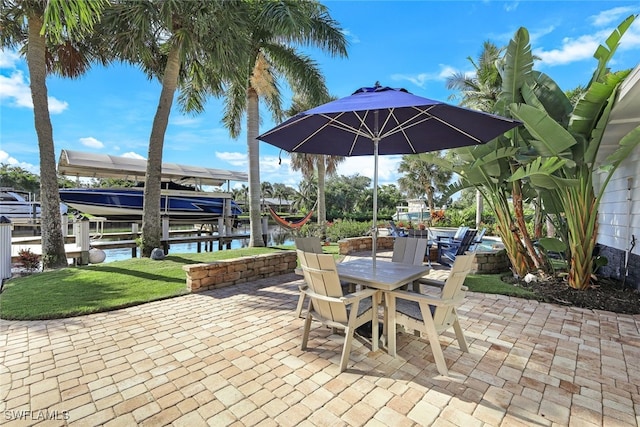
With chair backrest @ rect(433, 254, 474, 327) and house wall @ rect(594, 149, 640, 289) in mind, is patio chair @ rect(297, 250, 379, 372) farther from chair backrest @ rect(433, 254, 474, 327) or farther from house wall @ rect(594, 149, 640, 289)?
house wall @ rect(594, 149, 640, 289)

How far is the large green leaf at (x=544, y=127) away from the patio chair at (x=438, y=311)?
89.5 inches

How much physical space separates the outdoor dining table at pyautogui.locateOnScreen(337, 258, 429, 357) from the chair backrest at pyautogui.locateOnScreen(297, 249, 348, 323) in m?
0.38

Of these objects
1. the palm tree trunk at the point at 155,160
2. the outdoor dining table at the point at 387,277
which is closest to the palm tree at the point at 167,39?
the palm tree trunk at the point at 155,160

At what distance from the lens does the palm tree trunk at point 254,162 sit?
885cm

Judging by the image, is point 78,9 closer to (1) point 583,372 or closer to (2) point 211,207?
(1) point 583,372

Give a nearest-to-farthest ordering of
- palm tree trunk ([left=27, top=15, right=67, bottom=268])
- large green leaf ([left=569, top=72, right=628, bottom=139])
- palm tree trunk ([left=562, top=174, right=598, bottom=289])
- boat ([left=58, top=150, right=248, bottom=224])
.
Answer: large green leaf ([left=569, top=72, right=628, bottom=139]) → palm tree trunk ([left=562, top=174, right=598, bottom=289]) → palm tree trunk ([left=27, top=15, right=67, bottom=268]) → boat ([left=58, top=150, right=248, bottom=224])

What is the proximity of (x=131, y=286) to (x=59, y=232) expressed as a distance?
304 centimetres

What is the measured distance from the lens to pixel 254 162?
8859mm

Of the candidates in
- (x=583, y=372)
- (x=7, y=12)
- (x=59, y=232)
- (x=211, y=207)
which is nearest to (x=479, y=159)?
(x=583, y=372)

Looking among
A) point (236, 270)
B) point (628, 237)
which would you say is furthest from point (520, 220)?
point (236, 270)

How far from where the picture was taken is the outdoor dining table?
103 inches

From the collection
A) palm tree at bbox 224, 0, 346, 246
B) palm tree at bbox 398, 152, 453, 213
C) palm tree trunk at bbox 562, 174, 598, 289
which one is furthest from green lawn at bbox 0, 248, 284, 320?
palm tree at bbox 398, 152, 453, 213

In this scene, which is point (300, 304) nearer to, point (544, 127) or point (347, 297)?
Result: point (347, 297)

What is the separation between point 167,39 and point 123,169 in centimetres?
541
